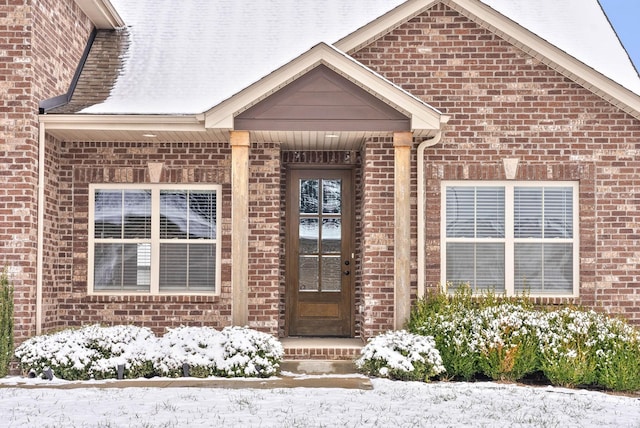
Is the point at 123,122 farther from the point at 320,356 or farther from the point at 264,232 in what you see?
the point at 320,356

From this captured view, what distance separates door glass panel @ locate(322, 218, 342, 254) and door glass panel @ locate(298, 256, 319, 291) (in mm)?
245

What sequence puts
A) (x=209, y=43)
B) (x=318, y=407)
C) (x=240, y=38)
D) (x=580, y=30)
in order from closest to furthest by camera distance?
1. (x=318, y=407)
2. (x=209, y=43)
3. (x=240, y=38)
4. (x=580, y=30)

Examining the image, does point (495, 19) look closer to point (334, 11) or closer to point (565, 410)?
point (334, 11)

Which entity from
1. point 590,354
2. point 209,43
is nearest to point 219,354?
point 590,354

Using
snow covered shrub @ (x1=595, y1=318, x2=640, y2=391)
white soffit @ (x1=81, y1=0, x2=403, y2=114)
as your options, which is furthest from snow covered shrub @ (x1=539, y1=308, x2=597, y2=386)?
white soffit @ (x1=81, y1=0, x2=403, y2=114)

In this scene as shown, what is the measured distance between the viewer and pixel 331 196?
502 inches

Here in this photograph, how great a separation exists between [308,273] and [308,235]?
0.58 metres

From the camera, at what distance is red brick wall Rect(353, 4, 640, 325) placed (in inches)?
465

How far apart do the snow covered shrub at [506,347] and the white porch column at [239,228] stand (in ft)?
9.70

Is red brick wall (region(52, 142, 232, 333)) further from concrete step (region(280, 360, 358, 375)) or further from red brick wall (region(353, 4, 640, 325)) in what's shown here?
red brick wall (region(353, 4, 640, 325))

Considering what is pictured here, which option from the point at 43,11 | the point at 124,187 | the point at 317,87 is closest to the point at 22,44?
the point at 43,11

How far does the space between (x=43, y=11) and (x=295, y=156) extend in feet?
13.3

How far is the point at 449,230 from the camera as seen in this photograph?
11.9m

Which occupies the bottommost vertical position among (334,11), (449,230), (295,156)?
(449,230)
